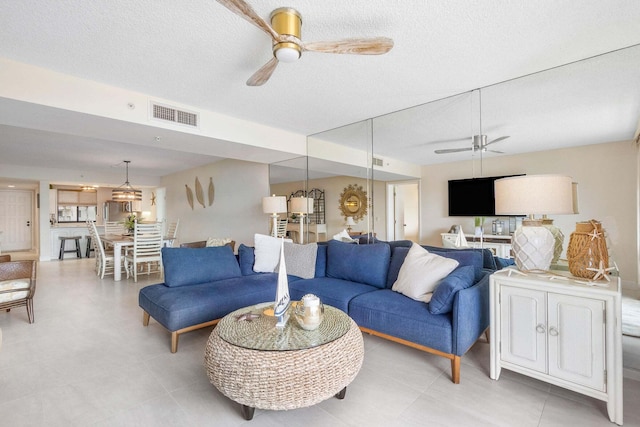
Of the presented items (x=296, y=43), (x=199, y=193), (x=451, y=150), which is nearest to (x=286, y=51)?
(x=296, y=43)

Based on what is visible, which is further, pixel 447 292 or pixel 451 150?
pixel 451 150

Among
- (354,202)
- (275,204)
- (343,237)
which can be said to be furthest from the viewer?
(275,204)

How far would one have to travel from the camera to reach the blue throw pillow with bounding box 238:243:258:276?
3.49 meters

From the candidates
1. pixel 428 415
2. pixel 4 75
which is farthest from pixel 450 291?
pixel 4 75

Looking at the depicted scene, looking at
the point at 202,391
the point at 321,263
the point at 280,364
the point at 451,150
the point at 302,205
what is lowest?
the point at 202,391

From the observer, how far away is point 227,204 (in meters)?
6.79

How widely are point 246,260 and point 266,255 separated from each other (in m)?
0.25

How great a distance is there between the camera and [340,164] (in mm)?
4496

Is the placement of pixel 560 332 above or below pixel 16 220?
below

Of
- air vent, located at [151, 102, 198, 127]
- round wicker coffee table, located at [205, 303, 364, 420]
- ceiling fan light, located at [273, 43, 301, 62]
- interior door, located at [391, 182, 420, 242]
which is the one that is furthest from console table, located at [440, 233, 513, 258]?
air vent, located at [151, 102, 198, 127]

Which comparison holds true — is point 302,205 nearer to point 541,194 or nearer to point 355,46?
point 355,46

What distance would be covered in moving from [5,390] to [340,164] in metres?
3.98

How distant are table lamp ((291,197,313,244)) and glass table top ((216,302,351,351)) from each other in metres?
2.85

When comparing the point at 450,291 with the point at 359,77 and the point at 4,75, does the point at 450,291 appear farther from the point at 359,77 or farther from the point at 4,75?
the point at 4,75
